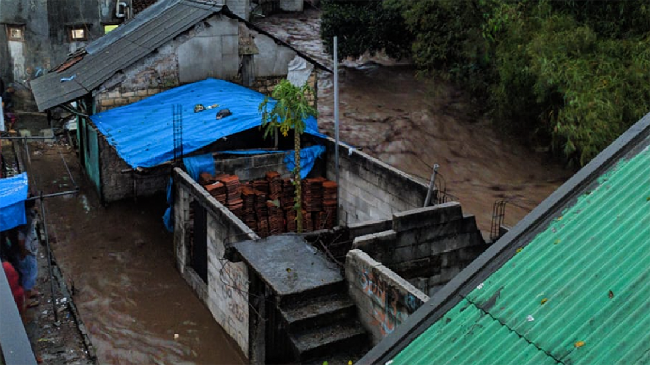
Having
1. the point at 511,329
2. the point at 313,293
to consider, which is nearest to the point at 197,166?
the point at 313,293

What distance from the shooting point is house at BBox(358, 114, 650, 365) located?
5.79 m

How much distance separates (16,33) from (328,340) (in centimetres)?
2275

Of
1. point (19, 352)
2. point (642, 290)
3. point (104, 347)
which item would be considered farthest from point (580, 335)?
point (104, 347)

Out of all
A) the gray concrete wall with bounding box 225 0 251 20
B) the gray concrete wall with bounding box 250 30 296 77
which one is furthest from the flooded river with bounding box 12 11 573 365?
the gray concrete wall with bounding box 250 30 296 77

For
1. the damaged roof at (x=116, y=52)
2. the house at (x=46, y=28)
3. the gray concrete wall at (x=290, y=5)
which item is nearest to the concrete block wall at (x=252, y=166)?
the damaged roof at (x=116, y=52)

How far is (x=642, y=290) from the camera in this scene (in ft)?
19.3

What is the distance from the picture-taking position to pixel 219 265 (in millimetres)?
13812

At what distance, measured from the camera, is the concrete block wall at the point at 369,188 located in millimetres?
14281

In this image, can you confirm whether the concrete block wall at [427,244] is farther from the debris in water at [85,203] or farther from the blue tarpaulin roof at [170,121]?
the debris in water at [85,203]

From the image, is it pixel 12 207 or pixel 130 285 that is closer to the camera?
pixel 12 207

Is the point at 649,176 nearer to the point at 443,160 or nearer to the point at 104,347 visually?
the point at 104,347

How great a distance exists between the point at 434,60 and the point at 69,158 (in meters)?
12.4

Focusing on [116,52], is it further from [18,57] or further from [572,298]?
[572,298]

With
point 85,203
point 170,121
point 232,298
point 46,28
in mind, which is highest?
point 46,28
